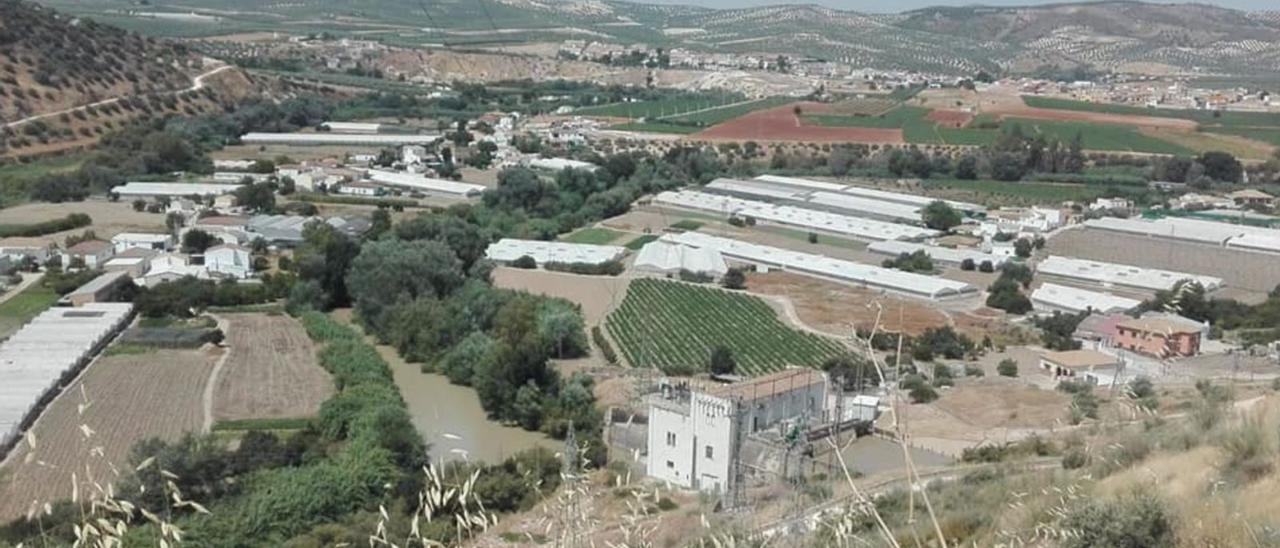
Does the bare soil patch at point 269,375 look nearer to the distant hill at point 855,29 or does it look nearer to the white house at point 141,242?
the white house at point 141,242

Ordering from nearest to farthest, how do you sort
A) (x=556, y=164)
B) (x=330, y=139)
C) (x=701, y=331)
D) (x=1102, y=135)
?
(x=701, y=331) < (x=556, y=164) < (x=330, y=139) < (x=1102, y=135)

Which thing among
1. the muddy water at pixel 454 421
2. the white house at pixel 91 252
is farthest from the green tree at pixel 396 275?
the white house at pixel 91 252

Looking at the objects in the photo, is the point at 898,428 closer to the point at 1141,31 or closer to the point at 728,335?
the point at 728,335

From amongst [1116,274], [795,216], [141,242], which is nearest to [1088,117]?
[795,216]

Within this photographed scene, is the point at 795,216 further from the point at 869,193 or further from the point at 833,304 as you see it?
the point at 833,304

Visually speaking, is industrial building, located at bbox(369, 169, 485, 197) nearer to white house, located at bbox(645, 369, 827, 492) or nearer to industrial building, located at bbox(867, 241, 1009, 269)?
industrial building, located at bbox(867, 241, 1009, 269)

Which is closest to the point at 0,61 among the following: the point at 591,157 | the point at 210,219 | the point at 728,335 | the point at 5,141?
the point at 5,141
